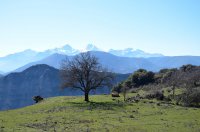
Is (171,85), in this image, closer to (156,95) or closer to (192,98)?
(156,95)

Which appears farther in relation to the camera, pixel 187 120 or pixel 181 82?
pixel 181 82

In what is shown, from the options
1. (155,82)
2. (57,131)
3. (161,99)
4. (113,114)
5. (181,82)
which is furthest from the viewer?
(155,82)

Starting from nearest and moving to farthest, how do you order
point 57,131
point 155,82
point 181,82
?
point 57,131 → point 181,82 → point 155,82

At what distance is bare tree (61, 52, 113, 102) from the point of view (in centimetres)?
7656

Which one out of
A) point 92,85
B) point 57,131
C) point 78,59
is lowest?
point 57,131

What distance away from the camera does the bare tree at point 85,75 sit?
251 ft

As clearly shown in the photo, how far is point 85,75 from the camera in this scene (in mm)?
76562

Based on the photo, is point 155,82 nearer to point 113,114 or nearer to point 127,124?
point 113,114

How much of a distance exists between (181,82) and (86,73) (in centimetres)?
2894

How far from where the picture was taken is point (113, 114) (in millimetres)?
50812

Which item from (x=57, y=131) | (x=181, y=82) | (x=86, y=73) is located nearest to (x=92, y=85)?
(x=86, y=73)

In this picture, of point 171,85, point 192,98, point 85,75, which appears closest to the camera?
point 192,98

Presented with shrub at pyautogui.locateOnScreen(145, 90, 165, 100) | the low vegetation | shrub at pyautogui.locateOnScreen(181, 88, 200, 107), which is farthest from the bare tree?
shrub at pyautogui.locateOnScreen(181, 88, 200, 107)

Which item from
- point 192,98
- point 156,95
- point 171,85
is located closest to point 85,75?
point 156,95
